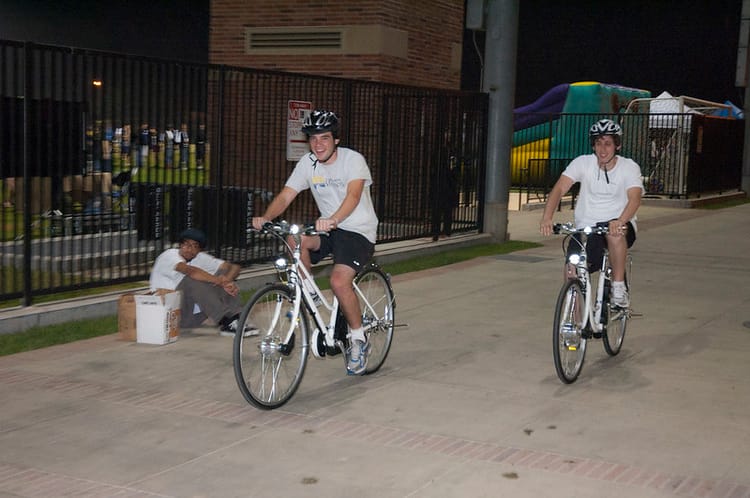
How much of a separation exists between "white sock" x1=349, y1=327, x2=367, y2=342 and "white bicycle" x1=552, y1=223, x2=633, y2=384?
53.5 inches

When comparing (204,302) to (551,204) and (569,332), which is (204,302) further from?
(569,332)

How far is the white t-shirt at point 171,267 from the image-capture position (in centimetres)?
882

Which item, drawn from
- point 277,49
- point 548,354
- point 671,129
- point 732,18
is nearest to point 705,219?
point 671,129

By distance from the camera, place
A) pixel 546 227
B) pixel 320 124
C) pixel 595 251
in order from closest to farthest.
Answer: pixel 320 124 < pixel 546 227 < pixel 595 251

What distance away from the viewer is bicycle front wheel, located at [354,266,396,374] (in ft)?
24.5

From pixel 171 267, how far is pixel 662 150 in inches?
796

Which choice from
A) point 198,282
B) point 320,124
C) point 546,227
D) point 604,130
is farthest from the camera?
point 198,282

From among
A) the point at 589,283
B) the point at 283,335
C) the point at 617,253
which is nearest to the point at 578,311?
the point at 589,283

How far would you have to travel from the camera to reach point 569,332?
24.0 ft

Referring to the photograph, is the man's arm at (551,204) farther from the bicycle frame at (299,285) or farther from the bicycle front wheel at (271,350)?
the bicycle front wheel at (271,350)

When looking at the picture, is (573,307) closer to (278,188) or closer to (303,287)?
(303,287)

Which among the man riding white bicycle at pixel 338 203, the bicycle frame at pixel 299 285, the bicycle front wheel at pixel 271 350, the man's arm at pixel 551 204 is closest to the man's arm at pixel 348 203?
the man riding white bicycle at pixel 338 203

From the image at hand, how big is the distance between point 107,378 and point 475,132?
33.0ft

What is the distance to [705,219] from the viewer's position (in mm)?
22250
